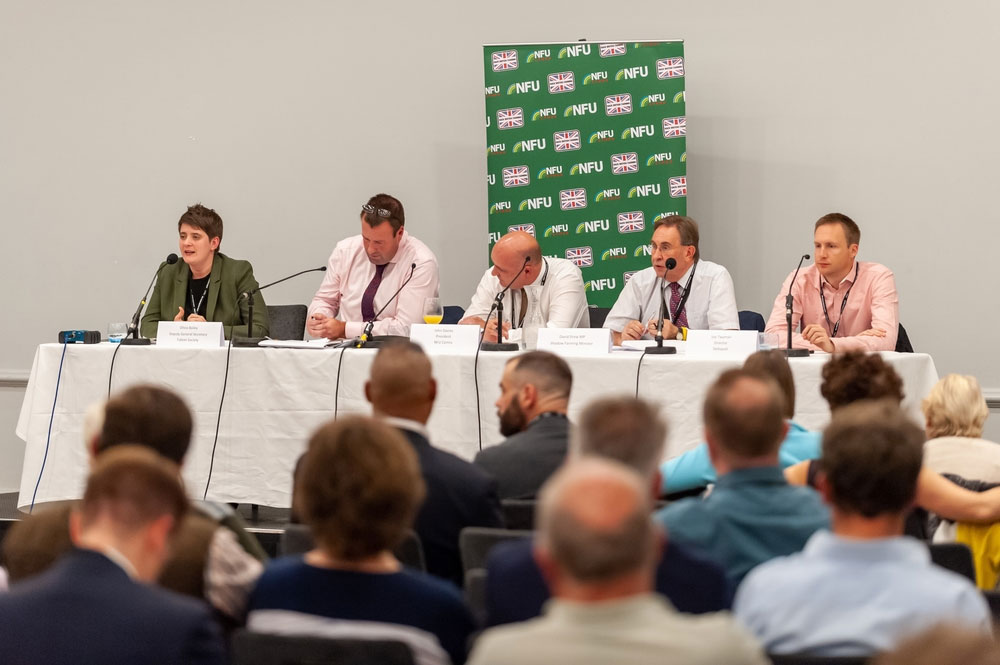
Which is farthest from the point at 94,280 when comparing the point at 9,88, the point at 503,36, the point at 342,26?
the point at 503,36

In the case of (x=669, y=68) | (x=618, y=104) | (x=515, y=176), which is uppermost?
(x=669, y=68)

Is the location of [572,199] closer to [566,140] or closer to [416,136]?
[566,140]

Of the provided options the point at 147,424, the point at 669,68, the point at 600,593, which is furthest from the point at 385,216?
the point at 600,593

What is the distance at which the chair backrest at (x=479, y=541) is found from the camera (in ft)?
6.85

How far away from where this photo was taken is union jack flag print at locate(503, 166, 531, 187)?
20.0 ft

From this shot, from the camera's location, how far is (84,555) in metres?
1.49

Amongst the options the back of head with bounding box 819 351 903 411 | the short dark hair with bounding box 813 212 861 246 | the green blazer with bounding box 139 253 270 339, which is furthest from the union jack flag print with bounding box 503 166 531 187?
the back of head with bounding box 819 351 903 411

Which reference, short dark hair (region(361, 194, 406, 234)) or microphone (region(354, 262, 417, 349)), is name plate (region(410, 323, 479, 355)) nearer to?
microphone (region(354, 262, 417, 349))

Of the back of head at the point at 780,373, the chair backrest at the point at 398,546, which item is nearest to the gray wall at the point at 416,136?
the back of head at the point at 780,373

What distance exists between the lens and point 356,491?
1.62 meters

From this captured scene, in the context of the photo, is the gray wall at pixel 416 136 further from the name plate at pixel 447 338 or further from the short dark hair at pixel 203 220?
the name plate at pixel 447 338

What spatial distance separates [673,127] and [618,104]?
0.98ft

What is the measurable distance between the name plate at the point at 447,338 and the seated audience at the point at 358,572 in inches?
107

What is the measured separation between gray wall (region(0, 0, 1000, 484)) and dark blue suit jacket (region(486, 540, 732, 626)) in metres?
4.87
